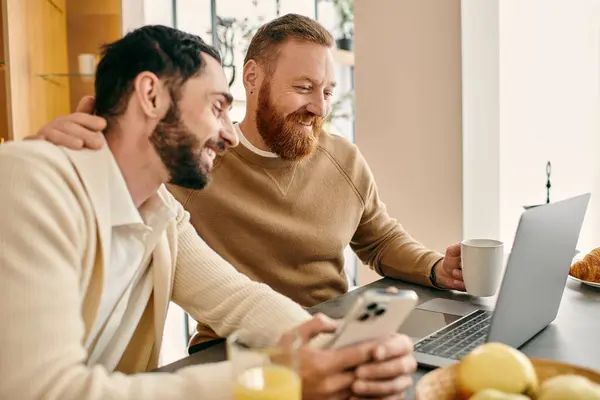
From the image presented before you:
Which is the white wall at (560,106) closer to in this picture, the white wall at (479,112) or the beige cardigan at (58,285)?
the white wall at (479,112)

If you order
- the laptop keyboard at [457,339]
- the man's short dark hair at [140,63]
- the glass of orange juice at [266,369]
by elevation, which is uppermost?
the man's short dark hair at [140,63]

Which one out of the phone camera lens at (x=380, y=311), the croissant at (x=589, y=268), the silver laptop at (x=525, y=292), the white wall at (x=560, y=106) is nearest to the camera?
the phone camera lens at (x=380, y=311)

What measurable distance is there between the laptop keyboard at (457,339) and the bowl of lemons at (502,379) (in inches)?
7.6

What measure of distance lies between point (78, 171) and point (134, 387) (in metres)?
0.34

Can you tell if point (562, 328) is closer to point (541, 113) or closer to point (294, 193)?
point (294, 193)

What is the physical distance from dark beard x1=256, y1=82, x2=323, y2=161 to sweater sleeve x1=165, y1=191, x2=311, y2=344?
19.1 inches

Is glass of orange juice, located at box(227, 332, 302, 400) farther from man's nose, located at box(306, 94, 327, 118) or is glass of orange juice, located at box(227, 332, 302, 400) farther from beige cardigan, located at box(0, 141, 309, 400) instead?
man's nose, located at box(306, 94, 327, 118)

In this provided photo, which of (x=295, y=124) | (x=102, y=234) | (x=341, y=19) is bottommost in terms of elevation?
(x=102, y=234)

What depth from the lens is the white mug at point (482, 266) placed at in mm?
1301

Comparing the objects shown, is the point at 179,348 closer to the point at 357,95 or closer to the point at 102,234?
the point at 357,95

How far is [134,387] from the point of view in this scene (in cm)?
79

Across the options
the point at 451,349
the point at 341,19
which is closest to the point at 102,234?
the point at 451,349

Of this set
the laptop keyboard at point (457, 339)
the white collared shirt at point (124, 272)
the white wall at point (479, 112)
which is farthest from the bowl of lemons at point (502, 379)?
the white wall at point (479, 112)

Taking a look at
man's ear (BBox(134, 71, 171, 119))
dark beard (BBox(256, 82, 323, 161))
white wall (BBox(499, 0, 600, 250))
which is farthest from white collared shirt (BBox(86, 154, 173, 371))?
white wall (BBox(499, 0, 600, 250))
